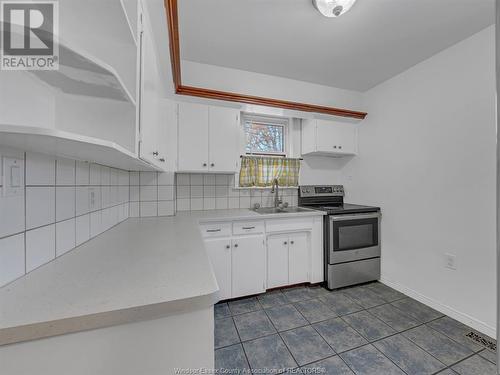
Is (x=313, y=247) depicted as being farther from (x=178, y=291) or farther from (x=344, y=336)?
(x=178, y=291)

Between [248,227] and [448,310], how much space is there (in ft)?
6.41

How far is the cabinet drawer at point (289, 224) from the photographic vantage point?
2.13 m

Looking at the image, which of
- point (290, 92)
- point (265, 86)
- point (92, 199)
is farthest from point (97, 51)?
point (290, 92)

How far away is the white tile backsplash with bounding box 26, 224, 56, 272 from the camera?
2.34 ft

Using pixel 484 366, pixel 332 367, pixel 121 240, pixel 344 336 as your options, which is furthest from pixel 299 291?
pixel 121 240

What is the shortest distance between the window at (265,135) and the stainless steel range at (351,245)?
1.10 meters

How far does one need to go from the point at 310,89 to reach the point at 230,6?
1454 mm

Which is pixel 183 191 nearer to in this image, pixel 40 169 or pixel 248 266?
pixel 248 266

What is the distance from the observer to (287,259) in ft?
7.23

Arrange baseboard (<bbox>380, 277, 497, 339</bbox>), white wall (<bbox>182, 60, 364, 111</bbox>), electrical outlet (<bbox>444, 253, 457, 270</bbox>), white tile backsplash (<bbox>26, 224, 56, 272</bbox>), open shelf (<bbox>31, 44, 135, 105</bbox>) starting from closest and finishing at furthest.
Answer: open shelf (<bbox>31, 44, 135, 105</bbox>) < white tile backsplash (<bbox>26, 224, 56, 272</bbox>) < baseboard (<bbox>380, 277, 497, 339</bbox>) < electrical outlet (<bbox>444, 253, 457, 270</bbox>) < white wall (<bbox>182, 60, 364, 111</bbox>)

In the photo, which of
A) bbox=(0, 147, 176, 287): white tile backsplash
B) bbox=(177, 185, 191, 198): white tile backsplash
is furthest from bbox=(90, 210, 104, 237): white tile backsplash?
bbox=(177, 185, 191, 198): white tile backsplash

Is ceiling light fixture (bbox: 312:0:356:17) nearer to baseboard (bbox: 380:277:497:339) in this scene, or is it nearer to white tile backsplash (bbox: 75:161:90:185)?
white tile backsplash (bbox: 75:161:90:185)

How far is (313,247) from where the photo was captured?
228cm

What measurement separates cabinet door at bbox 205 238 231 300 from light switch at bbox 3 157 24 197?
140 centimetres
